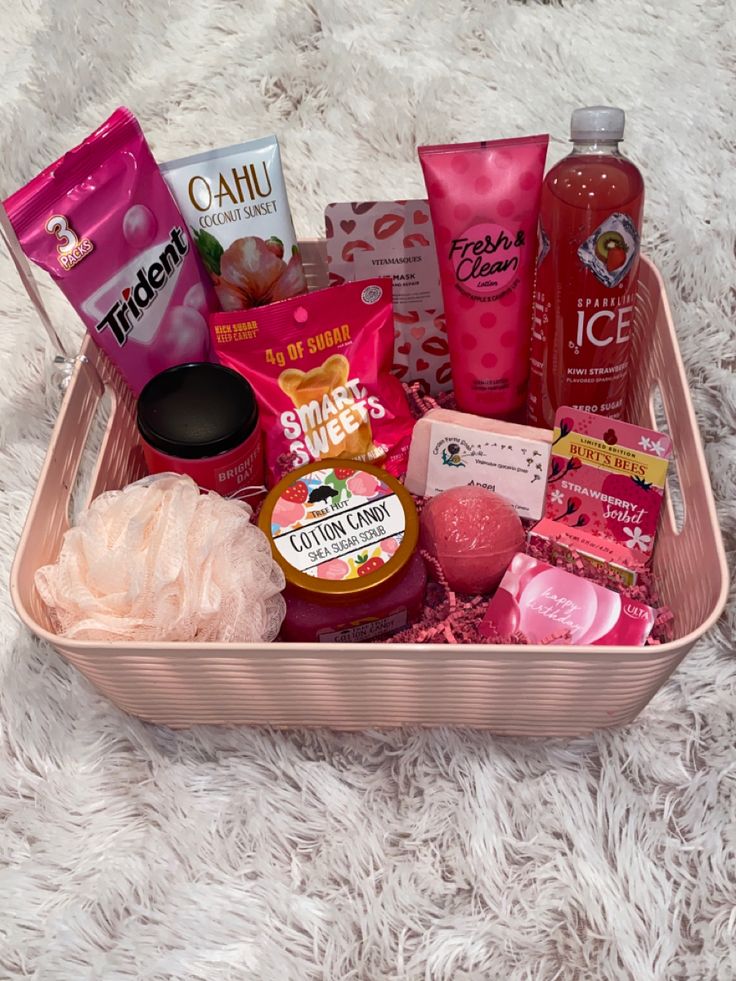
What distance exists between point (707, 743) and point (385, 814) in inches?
10.4

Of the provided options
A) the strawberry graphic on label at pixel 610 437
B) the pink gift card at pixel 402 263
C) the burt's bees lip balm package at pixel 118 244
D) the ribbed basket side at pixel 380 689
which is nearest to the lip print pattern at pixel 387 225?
the pink gift card at pixel 402 263

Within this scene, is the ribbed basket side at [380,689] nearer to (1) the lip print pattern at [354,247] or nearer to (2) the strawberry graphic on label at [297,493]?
(2) the strawberry graphic on label at [297,493]

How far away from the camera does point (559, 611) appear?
62 centimetres

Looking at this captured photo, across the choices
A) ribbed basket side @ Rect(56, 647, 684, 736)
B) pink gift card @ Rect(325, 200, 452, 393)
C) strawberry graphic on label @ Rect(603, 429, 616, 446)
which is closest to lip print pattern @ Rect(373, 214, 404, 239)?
pink gift card @ Rect(325, 200, 452, 393)

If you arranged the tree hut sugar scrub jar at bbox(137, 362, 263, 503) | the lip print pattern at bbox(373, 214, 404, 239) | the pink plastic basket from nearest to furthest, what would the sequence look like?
the pink plastic basket < the tree hut sugar scrub jar at bbox(137, 362, 263, 503) < the lip print pattern at bbox(373, 214, 404, 239)

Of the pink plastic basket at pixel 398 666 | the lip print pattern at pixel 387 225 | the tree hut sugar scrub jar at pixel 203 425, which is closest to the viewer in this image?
the pink plastic basket at pixel 398 666

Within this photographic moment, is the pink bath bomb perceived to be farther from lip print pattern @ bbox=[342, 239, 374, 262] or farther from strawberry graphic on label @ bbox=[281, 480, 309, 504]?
lip print pattern @ bbox=[342, 239, 374, 262]

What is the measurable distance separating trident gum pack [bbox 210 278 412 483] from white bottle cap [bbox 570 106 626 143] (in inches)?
8.0

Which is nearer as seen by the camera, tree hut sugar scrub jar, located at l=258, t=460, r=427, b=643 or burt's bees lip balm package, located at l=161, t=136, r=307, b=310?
tree hut sugar scrub jar, located at l=258, t=460, r=427, b=643

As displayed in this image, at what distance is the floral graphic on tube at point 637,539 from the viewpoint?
69 centimetres

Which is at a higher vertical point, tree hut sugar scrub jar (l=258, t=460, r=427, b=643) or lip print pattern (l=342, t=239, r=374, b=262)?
lip print pattern (l=342, t=239, r=374, b=262)

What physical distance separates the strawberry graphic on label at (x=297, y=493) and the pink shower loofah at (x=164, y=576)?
60 millimetres

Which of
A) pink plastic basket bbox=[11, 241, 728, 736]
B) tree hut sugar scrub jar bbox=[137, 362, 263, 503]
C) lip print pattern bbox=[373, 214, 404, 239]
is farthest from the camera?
lip print pattern bbox=[373, 214, 404, 239]

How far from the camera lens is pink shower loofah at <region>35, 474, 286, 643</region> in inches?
22.2
